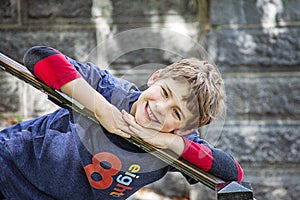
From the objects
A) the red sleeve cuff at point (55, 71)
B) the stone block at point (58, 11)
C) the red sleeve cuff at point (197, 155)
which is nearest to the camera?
the red sleeve cuff at point (55, 71)

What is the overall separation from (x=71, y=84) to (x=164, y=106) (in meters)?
0.27

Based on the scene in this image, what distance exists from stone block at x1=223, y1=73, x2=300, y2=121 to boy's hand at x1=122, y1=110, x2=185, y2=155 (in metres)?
1.39

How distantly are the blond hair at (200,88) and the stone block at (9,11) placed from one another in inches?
65.8

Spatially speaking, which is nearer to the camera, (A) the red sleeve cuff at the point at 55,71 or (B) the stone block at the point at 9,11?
(A) the red sleeve cuff at the point at 55,71

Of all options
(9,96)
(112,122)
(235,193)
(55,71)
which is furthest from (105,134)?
(9,96)

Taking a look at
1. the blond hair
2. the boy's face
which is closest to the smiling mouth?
the boy's face

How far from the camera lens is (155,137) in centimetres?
161

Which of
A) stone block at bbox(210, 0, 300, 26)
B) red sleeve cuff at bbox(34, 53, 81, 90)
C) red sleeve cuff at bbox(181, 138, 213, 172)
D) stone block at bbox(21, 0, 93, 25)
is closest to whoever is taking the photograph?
red sleeve cuff at bbox(34, 53, 81, 90)

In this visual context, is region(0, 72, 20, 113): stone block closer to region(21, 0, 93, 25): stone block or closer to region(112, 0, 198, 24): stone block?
region(21, 0, 93, 25): stone block

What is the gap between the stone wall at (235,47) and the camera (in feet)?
9.85

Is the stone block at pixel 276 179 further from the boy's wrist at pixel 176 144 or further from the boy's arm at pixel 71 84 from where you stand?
the boy's arm at pixel 71 84

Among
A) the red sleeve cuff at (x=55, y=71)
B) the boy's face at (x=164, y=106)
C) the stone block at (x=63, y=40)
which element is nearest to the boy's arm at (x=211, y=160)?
the boy's face at (x=164, y=106)

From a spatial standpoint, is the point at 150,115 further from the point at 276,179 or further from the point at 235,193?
the point at 276,179

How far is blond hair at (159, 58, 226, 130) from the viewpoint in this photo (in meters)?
1.63
